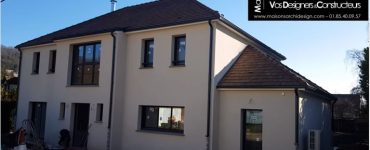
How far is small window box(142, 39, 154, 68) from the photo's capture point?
16297 millimetres

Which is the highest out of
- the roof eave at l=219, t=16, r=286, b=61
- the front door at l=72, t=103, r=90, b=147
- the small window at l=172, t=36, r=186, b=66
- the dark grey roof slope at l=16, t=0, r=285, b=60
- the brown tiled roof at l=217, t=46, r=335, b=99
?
the dark grey roof slope at l=16, t=0, r=285, b=60

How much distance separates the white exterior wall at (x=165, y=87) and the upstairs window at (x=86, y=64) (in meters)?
1.59

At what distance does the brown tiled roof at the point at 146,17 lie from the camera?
1531 centimetres

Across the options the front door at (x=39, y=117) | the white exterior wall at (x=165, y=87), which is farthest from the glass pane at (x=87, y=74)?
the front door at (x=39, y=117)

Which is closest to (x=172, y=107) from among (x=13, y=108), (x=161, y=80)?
(x=161, y=80)

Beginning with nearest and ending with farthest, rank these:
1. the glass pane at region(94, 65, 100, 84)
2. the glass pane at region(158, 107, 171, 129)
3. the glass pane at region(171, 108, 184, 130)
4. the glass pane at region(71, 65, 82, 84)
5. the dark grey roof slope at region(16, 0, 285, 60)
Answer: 1. the glass pane at region(171, 108, 184, 130)
2. the dark grey roof slope at region(16, 0, 285, 60)
3. the glass pane at region(158, 107, 171, 129)
4. the glass pane at region(94, 65, 100, 84)
5. the glass pane at region(71, 65, 82, 84)

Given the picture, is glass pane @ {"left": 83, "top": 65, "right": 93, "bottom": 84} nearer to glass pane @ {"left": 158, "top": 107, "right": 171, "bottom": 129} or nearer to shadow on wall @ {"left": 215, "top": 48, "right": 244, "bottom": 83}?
glass pane @ {"left": 158, "top": 107, "right": 171, "bottom": 129}

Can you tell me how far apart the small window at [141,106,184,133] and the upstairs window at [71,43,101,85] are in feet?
9.92

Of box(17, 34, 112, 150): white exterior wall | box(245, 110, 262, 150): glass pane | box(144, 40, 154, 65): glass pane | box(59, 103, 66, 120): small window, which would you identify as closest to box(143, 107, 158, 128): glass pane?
box(17, 34, 112, 150): white exterior wall

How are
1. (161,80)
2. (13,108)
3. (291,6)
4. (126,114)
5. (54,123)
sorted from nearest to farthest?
(291,6) → (161,80) → (126,114) → (54,123) → (13,108)

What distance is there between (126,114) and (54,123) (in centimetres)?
449

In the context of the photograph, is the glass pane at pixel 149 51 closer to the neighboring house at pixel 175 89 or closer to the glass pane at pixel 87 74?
the neighboring house at pixel 175 89

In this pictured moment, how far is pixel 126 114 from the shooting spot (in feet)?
54.1

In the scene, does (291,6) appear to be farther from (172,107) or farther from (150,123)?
(150,123)
